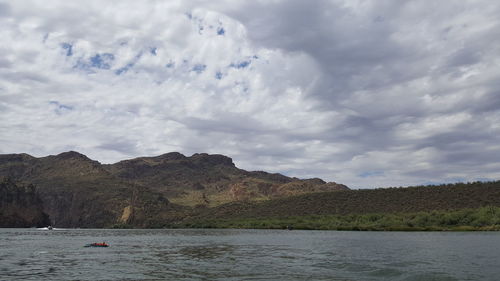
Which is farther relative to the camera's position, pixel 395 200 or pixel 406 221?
pixel 395 200

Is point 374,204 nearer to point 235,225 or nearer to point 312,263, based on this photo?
point 235,225

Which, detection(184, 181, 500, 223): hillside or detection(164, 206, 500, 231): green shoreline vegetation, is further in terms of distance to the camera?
detection(184, 181, 500, 223): hillside

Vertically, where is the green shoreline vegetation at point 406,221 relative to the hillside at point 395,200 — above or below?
below

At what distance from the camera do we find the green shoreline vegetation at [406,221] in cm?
11375

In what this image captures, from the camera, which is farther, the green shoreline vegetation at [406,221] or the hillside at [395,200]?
the hillside at [395,200]

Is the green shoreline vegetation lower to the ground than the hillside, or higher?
lower

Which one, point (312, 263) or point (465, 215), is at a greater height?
point (465, 215)

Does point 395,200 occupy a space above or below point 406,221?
above

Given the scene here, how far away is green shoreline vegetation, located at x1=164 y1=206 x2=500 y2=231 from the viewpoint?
114 meters

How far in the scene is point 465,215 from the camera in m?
121

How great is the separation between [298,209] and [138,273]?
499ft

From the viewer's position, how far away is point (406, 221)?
128500 millimetres

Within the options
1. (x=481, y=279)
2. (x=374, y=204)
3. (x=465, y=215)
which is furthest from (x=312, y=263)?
(x=374, y=204)

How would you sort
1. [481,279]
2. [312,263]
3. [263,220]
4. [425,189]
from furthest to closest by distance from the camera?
[263,220]
[425,189]
[312,263]
[481,279]
